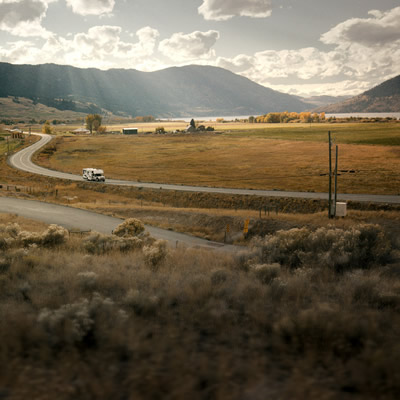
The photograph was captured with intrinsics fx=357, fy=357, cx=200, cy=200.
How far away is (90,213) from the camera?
40.2 meters

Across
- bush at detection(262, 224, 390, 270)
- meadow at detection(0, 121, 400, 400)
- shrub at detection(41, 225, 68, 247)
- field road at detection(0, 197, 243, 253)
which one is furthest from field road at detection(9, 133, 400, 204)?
shrub at detection(41, 225, 68, 247)

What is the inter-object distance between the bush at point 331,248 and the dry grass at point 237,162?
150 ft

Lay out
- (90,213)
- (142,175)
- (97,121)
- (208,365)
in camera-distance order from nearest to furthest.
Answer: (208,365) < (90,213) < (142,175) < (97,121)

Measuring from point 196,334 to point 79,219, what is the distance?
32.5 m

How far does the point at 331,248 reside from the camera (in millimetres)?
12836

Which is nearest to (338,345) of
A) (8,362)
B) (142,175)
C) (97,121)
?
(8,362)

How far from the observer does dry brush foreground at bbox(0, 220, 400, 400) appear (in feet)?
15.6

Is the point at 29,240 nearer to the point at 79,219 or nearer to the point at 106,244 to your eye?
the point at 106,244

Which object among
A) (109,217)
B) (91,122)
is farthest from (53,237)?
Result: (91,122)

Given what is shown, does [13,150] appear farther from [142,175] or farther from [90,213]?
[90,213]

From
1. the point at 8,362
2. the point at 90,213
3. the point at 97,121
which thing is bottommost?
the point at 90,213

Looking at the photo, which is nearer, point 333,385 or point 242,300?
point 333,385

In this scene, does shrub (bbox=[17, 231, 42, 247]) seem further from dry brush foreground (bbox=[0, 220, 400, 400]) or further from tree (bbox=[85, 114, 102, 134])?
tree (bbox=[85, 114, 102, 134])

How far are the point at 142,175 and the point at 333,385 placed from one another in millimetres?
77473
